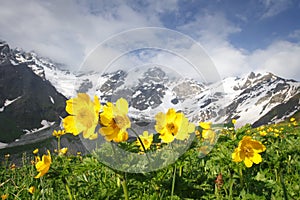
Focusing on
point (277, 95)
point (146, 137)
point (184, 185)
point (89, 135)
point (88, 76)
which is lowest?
point (184, 185)

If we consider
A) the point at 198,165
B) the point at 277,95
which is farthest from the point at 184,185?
the point at 277,95

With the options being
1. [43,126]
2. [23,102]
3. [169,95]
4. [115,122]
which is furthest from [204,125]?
[23,102]

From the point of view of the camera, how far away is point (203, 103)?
10.3 feet

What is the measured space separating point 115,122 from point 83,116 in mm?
181

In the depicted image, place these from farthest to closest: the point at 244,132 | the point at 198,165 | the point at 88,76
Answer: the point at 198,165, the point at 244,132, the point at 88,76

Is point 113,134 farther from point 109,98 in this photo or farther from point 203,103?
point 203,103

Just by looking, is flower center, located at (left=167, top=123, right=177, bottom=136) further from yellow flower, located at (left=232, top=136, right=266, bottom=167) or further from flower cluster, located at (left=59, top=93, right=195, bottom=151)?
yellow flower, located at (left=232, top=136, right=266, bottom=167)

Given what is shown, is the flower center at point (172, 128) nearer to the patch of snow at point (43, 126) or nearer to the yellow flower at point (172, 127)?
the yellow flower at point (172, 127)

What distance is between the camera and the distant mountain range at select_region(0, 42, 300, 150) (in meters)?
2.66

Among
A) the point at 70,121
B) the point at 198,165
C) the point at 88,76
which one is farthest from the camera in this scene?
the point at 198,165

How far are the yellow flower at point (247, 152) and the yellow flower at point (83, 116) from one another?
1.23 metres

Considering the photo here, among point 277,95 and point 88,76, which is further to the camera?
point 277,95

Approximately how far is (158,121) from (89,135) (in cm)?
55

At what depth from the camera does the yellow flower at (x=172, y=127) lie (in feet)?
6.45
